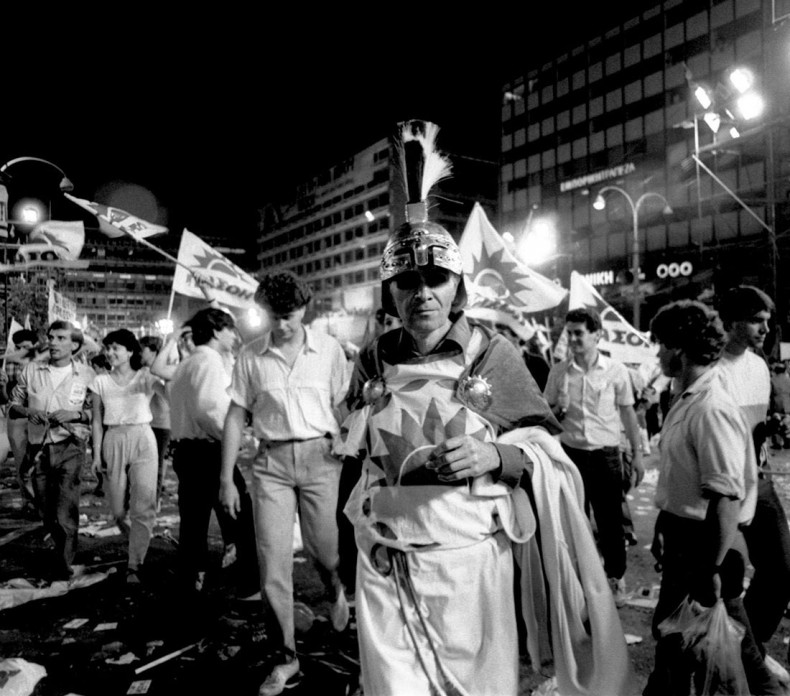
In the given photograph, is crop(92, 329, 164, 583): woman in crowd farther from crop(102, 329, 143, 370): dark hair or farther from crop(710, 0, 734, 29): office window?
crop(710, 0, 734, 29): office window

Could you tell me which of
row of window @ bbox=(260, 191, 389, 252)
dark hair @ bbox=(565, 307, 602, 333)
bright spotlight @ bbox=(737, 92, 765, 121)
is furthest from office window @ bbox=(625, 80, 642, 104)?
dark hair @ bbox=(565, 307, 602, 333)

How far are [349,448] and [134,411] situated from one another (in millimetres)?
4354

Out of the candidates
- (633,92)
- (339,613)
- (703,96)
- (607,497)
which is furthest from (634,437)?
(633,92)

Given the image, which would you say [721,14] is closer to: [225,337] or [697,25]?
[697,25]

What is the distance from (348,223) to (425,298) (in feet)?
317

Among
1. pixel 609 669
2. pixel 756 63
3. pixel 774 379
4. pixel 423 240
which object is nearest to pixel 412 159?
pixel 423 240

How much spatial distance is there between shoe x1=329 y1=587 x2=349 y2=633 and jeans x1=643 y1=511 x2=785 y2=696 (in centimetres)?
226

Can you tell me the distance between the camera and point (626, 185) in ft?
161

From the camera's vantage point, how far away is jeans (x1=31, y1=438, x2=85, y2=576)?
19.0 feet

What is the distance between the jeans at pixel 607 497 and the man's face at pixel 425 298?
11.4 feet

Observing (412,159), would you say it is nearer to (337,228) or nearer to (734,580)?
(734,580)

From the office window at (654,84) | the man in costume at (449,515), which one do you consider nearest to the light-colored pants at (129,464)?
the man in costume at (449,515)

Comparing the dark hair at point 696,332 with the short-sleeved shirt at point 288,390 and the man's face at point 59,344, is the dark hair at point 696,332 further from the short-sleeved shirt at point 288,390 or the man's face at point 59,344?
the man's face at point 59,344

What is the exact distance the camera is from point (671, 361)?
3379 millimetres
